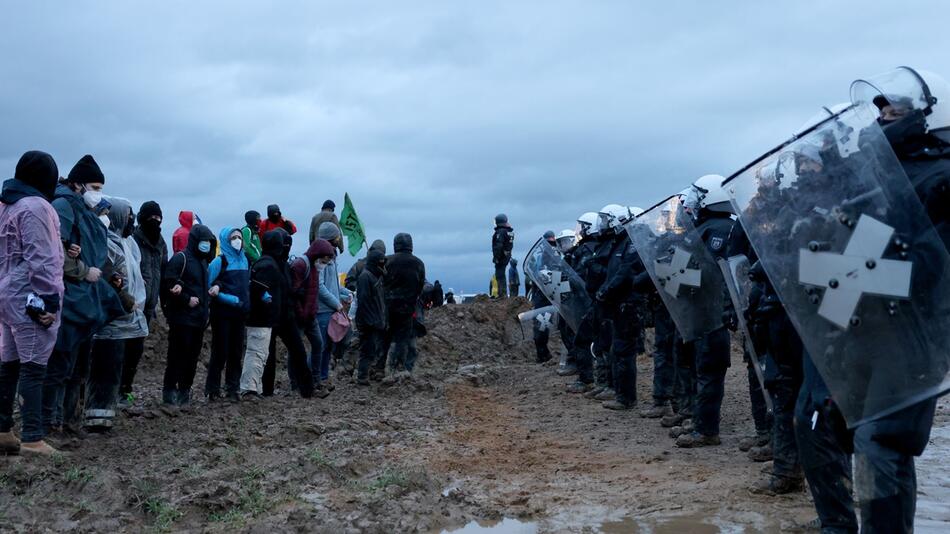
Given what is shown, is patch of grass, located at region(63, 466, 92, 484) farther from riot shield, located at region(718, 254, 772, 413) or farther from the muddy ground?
riot shield, located at region(718, 254, 772, 413)

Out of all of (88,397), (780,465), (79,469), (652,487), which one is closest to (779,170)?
(780,465)

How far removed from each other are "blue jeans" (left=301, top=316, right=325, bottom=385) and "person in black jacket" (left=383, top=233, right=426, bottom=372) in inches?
49.5

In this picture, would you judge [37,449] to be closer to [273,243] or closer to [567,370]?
[273,243]

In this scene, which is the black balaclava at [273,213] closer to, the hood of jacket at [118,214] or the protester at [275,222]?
the protester at [275,222]

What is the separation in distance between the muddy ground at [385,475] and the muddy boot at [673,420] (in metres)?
0.09

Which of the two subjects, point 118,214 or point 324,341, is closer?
point 118,214

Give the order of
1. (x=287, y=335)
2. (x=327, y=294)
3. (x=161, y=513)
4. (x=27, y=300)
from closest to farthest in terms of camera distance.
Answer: (x=161, y=513) < (x=27, y=300) < (x=287, y=335) < (x=327, y=294)

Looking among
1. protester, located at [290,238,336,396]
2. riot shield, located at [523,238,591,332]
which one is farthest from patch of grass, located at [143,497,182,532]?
riot shield, located at [523,238,591,332]

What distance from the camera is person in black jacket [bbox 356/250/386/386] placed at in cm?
1223

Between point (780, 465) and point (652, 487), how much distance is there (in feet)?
2.71

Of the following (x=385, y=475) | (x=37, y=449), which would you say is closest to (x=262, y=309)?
(x=37, y=449)

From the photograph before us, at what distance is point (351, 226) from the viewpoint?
58.3 ft

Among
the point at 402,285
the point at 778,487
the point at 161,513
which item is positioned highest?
the point at 402,285

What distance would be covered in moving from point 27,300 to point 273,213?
858 centimetres
